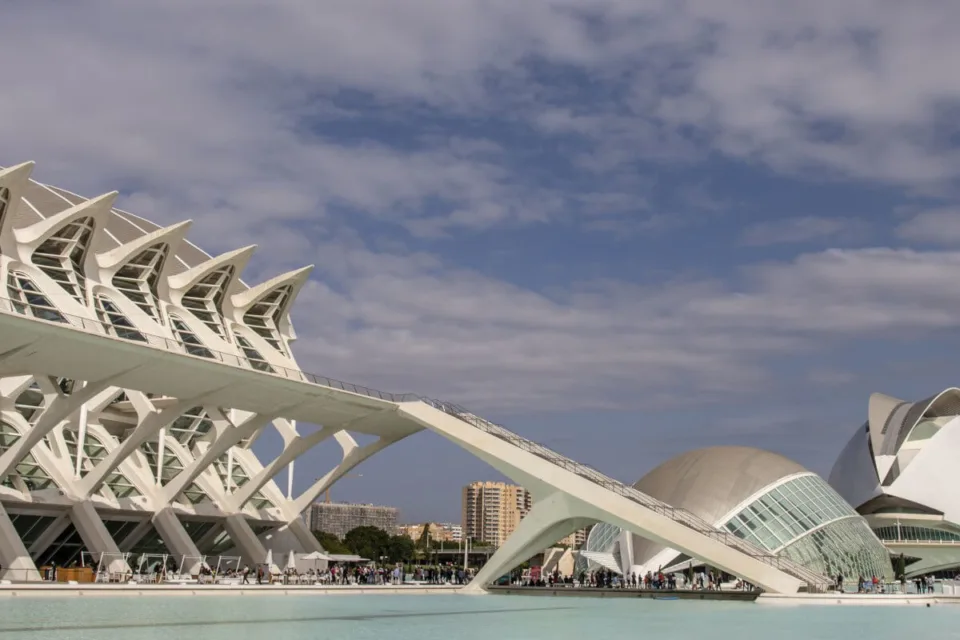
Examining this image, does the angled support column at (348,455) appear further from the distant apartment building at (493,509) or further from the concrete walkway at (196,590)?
the distant apartment building at (493,509)

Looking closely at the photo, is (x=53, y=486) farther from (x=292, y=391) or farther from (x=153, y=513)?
(x=292, y=391)

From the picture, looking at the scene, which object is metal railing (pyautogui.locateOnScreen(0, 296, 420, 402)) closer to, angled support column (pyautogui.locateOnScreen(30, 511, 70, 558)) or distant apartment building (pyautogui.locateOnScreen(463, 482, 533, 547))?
angled support column (pyautogui.locateOnScreen(30, 511, 70, 558))

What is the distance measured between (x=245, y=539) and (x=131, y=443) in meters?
9.64

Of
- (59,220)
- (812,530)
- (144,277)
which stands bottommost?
(812,530)

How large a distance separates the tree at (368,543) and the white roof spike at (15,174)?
59.8m

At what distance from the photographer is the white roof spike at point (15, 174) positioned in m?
36.9

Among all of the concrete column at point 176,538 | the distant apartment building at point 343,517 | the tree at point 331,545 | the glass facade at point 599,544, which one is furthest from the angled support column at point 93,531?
the distant apartment building at point 343,517

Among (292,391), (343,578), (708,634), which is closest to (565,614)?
(708,634)

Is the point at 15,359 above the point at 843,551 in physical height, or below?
above

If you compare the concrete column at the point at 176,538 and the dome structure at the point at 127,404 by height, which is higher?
the dome structure at the point at 127,404

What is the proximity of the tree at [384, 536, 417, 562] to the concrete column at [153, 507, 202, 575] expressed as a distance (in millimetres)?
54141

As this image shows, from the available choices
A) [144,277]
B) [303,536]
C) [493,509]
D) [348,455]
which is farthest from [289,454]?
[493,509]

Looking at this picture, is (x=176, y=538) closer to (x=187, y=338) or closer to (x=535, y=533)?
(x=187, y=338)

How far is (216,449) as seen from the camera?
39969 mm
